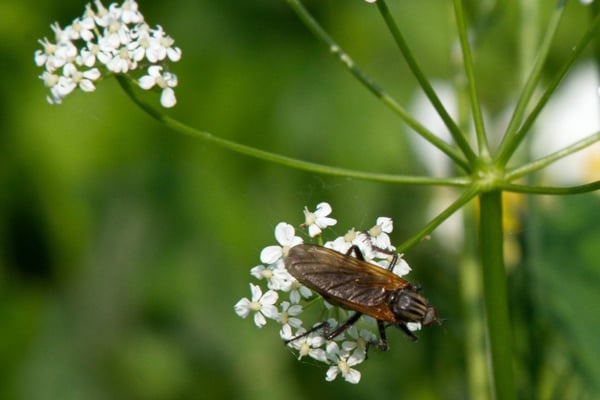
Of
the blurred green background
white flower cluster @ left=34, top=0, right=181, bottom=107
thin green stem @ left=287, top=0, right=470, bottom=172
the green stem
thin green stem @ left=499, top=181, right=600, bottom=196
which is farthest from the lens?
the blurred green background

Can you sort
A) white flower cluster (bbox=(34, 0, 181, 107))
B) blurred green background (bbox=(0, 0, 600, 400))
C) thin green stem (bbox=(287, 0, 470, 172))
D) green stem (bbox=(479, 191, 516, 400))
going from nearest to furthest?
green stem (bbox=(479, 191, 516, 400))
thin green stem (bbox=(287, 0, 470, 172))
white flower cluster (bbox=(34, 0, 181, 107))
blurred green background (bbox=(0, 0, 600, 400))

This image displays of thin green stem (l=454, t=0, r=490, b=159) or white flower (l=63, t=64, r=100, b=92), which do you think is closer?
thin green stem (l=454, t=0, r=490, b=159)

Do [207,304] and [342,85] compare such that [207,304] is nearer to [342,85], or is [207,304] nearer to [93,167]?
[93,167]

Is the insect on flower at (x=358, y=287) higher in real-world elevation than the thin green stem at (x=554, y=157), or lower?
lower

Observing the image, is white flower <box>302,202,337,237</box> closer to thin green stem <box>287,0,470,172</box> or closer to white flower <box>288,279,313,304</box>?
white flower <box>288,279,313,304</box>

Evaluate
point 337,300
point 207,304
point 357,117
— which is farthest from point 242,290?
point 337,300

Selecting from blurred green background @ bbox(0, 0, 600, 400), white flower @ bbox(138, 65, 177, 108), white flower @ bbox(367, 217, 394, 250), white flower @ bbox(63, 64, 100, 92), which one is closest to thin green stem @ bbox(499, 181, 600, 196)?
white flower @ bbox(367, 217, 394, 250)

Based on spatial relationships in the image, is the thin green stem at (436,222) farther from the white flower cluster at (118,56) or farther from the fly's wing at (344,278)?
the white flower cluster at (118,56)

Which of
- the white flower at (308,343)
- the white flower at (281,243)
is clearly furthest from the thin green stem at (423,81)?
the white flower at (308,343)
